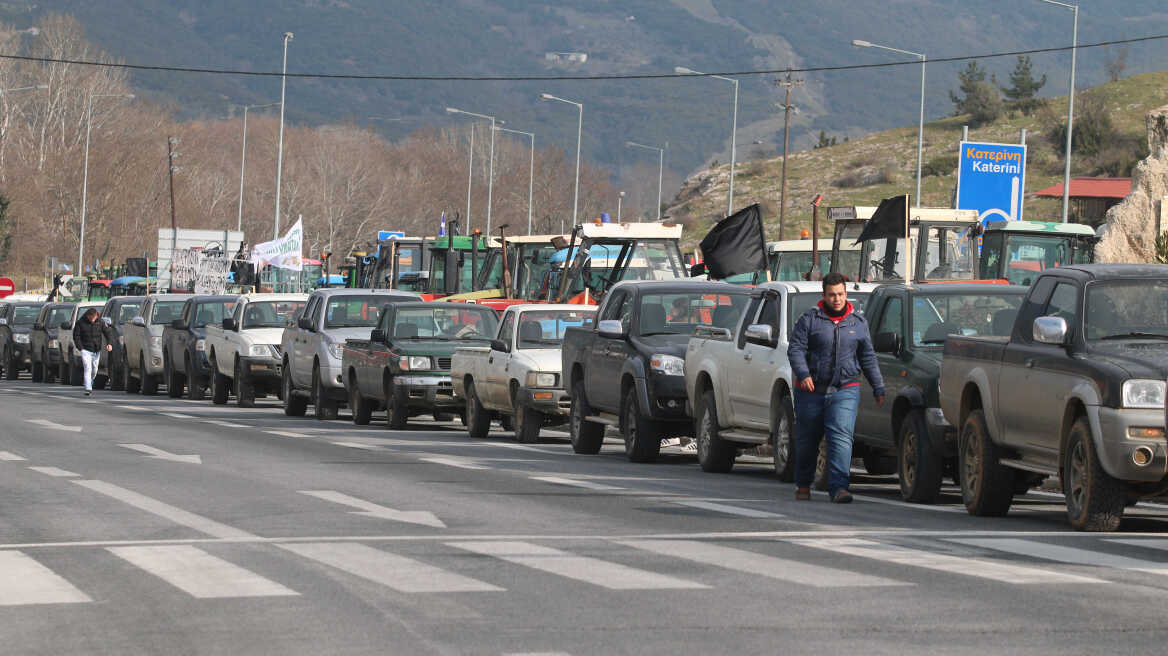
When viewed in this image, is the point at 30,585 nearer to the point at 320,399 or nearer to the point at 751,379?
the point at 751,379

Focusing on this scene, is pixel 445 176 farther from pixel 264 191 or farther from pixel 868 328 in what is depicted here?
pixel 868 328

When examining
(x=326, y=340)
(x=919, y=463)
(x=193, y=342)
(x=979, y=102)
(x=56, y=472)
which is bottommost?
(x=56, y=472)

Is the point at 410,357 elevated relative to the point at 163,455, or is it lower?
elevated

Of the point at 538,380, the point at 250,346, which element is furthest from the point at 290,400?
the point at 538,380

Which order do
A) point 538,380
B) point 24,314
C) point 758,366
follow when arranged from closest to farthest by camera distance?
point 758,366, point 538,380, point 24,314

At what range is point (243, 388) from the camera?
34188 mm

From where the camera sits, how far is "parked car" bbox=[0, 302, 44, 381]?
50688 millimetres

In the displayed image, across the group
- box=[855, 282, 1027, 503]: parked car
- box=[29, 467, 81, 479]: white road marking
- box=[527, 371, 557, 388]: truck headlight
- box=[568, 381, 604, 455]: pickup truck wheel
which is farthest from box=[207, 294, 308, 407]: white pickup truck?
box=[855, 282, 1027, 503]: parked car

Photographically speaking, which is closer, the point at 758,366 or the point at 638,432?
the point at 758,366

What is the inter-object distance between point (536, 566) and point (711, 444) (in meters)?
8.57

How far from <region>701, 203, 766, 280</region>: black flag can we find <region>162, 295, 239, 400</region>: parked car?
10488 millimetres

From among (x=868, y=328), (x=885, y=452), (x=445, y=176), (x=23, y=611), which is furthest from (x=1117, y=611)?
(x=445, y=176)

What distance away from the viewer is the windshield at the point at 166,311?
40531 mm

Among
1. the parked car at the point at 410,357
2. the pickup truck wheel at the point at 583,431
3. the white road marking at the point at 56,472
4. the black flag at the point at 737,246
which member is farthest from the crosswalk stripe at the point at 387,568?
the black flag at the point at 737,246
